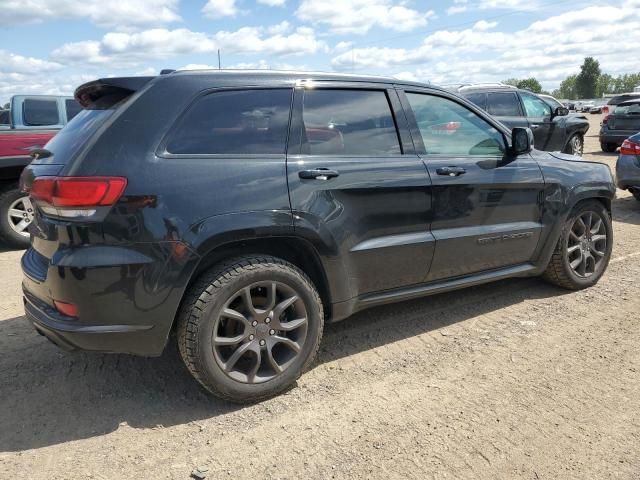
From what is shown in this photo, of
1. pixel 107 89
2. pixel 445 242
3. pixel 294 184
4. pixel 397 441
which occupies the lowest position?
pixel 397 441

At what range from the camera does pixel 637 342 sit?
362 cm

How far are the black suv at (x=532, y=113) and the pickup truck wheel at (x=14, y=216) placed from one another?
7910mm

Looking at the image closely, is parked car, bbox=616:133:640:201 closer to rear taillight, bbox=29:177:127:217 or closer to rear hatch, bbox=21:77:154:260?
rear hatch, bbox=21:77:154:260

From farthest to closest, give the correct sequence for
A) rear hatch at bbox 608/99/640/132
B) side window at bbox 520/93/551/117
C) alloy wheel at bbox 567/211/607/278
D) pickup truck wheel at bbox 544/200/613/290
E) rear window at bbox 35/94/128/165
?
1. rear hatch at bbox 608/99/640/132
2. side window at bbox 520/93/551/117
3. alloy wheel at bbox 567/211/607/278
4. pickup truck wheel at bbox 544/200/613/290
5. rear window at bbox 35/94/128/165

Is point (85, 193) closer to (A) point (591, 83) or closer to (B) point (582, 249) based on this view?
(B) point (582, 249)

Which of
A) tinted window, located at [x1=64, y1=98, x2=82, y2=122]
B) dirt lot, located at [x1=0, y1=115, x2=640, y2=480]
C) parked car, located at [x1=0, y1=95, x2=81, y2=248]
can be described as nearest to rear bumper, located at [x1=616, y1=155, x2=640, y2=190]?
dirt lot, located at [x1=0, y1=115, x2=640, y2=480]

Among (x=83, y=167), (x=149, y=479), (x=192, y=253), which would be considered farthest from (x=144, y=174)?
(x=149, y=479)

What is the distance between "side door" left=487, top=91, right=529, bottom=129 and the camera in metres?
10.8

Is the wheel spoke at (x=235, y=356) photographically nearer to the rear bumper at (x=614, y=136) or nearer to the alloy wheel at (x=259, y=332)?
the alloy wheel at (x=259, y=332)

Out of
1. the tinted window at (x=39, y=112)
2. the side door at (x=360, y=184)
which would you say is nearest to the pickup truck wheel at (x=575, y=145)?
the side door at (x=360, y=184)

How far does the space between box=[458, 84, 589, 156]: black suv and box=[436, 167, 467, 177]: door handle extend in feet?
24.1

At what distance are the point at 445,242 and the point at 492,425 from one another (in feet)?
4.22

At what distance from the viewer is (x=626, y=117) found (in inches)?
556

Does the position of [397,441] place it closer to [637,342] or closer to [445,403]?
[445,403]
